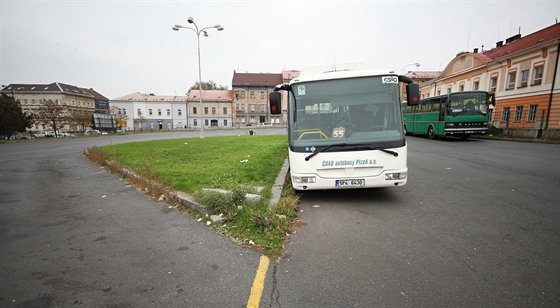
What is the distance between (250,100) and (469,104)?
54.5 meters

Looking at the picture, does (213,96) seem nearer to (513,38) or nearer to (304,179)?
(513,38)

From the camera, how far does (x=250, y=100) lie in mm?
67000

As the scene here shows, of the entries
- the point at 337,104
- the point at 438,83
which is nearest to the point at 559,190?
the point at 337,104

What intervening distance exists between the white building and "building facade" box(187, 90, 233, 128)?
5.77ft

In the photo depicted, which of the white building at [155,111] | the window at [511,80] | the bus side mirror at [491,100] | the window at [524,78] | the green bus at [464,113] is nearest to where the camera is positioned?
the bus side mirror at [491,100]

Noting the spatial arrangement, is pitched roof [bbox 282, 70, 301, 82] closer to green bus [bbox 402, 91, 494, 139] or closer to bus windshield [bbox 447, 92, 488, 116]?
green bus [bbox 402, 91, 494, 139]

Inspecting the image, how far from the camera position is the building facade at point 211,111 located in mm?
67250

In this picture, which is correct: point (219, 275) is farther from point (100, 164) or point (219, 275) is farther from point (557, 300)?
point (100, 164)

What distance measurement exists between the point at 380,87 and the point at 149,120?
7191 centimetres

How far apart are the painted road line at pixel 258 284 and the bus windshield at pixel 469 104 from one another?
64.5 feet

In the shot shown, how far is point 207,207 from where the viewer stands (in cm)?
468

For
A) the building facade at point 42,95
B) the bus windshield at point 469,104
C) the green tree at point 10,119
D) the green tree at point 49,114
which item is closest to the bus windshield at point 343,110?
the bus windshield at point 469,104

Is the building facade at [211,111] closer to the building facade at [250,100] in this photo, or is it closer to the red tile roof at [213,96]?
the red tile roof at [213,96]

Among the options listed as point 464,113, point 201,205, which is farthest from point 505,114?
point 201,205
